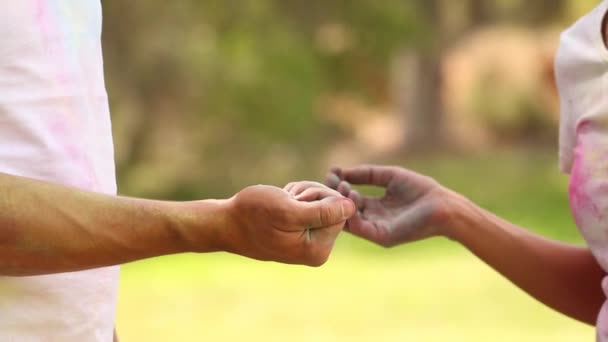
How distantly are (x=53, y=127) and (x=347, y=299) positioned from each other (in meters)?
6.34

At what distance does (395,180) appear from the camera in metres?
2.21

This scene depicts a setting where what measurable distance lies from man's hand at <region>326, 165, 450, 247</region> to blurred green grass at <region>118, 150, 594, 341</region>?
4.49 metres

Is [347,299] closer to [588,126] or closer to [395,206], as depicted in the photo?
[395,206]

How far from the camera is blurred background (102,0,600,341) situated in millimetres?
7344

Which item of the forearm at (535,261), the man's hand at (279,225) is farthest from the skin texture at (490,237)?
the man's hand at (279,225)

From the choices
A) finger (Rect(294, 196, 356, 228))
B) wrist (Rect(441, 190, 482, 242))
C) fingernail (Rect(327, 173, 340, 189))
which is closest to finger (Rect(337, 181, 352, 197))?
fingernail (Rect(327, 173, 340, 189))

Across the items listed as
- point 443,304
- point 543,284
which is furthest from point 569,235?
point 543,284

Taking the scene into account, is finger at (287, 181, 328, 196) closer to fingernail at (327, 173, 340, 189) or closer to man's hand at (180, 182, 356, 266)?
man's hand at (180, 182, 356, 266)

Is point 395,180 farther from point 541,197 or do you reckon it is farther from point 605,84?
point 541,197

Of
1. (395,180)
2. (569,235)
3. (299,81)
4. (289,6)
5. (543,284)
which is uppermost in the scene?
(395,180)

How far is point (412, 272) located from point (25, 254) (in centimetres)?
732

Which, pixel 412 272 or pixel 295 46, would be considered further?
pixel 295 46

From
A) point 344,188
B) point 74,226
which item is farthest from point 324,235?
point 344,188

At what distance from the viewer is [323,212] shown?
1.45 metres
